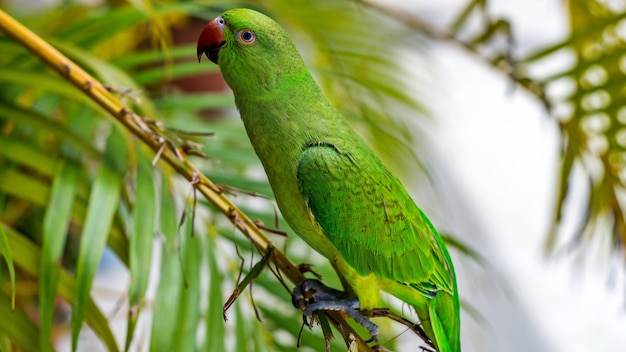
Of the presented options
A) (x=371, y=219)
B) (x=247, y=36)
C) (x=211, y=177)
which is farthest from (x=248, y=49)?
(x=211, y=177)

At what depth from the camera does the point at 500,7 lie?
69.1 inches

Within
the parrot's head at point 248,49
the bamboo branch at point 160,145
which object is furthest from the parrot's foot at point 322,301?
the parrot's head at point 248,49

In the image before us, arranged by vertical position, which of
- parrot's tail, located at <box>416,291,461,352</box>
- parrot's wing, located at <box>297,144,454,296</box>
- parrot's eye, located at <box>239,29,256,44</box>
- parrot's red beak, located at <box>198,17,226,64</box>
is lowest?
parrot's tail, located at <box>416,291,461,352</box>

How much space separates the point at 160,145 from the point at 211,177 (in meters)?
0.18

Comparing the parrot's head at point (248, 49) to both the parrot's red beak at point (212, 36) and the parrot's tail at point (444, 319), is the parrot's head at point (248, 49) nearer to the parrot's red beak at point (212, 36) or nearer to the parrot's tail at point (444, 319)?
the parrot's red beak at point (212, 36)

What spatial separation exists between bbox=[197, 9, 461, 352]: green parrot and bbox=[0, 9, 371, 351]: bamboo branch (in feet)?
0.07

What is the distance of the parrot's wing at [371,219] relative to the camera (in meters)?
0.33

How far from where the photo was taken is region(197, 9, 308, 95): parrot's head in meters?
0.30

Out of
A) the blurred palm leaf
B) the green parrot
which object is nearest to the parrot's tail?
the green parrot

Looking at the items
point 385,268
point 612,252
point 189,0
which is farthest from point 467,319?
point 385,268

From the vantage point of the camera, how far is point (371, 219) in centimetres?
35

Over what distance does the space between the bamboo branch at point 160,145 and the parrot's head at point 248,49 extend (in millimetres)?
61

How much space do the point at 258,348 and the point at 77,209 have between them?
0.22m

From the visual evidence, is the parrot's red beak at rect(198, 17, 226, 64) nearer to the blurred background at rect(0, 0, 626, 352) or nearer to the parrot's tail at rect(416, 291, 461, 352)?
the blurred background at rect(0, 0, 626, 352)
